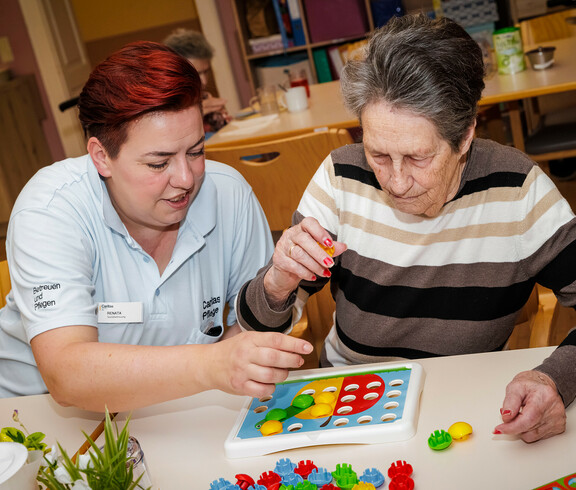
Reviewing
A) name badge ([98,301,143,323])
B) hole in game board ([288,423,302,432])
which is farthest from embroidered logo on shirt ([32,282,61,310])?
hole in game board ([288,423,302,432])

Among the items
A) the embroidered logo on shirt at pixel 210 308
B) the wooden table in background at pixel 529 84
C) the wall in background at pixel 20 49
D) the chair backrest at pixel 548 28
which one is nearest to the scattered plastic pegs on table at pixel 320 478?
the embroidered logo on shirt at pixel 210 308

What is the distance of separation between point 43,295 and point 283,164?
4.31ft

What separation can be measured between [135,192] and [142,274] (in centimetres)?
20

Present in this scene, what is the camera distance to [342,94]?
142cm

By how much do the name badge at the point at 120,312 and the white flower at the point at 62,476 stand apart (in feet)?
1.93

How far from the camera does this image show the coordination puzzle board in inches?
45.8

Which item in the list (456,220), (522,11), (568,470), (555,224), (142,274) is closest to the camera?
(568,470)

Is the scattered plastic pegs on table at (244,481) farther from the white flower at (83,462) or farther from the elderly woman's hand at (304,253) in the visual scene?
the elderly woman's hand at (304,253)

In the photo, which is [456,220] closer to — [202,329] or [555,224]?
[555,224]

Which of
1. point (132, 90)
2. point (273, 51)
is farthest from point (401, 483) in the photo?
point (273, 51)

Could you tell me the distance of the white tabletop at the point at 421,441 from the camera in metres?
1.05

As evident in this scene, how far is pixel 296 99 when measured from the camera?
349cm

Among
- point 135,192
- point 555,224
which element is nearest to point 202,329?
point 135,192

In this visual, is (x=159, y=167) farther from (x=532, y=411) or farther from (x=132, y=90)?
(x=532, y=411)
